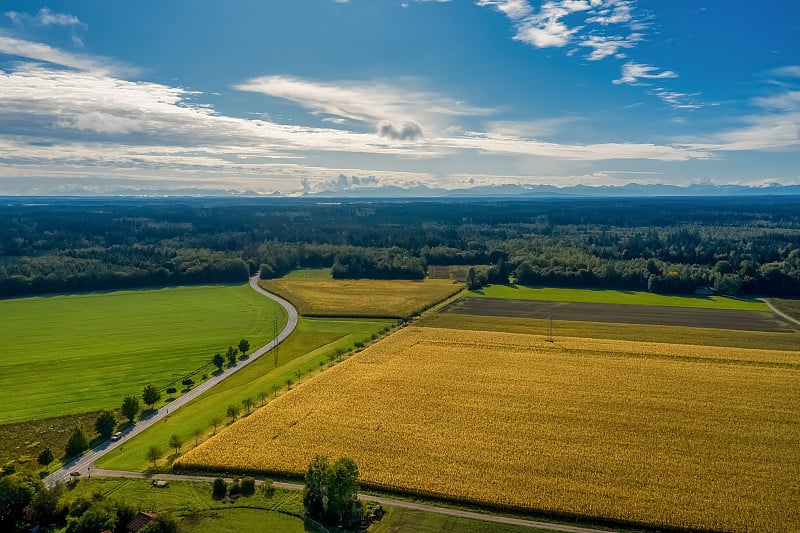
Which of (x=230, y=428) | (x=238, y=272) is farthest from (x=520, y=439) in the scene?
(x=238, y=272)

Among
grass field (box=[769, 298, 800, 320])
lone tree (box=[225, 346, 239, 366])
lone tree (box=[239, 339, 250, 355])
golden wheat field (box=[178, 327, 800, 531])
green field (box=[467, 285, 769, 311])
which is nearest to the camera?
golden wheat field (box=[178, 327, 800, 531])

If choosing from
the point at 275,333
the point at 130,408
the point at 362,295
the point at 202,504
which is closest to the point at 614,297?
the point at 362,295

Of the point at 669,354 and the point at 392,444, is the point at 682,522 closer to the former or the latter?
the point at 392,444

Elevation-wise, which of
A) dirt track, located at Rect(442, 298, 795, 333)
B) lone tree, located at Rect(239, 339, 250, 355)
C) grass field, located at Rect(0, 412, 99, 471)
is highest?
dirt track, located at Rect(442, 298, 795, 333)

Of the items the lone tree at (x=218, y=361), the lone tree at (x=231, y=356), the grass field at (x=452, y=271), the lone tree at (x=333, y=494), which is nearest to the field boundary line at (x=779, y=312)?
the grass field at (x=452, y=271)

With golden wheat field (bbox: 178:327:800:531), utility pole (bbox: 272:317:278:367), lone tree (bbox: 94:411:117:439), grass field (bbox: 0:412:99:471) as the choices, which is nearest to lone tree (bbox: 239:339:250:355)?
utility pole (bbox: 272:317:278:367)

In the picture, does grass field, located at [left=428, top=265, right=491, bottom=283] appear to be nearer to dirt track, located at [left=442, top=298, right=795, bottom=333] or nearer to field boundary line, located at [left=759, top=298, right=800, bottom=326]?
dirt track, located at [left=442, top=298, right=795, bottom=333]

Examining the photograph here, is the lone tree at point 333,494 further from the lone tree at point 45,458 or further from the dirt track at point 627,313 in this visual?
the dirt track at point 627,313
